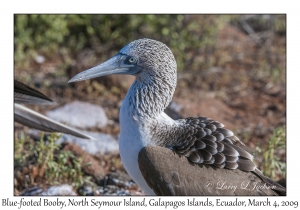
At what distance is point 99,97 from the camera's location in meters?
8.53

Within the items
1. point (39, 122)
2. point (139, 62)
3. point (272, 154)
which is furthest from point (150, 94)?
point (272, 154)

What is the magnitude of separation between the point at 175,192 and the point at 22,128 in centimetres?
314

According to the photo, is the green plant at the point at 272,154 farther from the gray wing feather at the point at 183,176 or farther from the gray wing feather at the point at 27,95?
the gray wing feather at the point at 27,95

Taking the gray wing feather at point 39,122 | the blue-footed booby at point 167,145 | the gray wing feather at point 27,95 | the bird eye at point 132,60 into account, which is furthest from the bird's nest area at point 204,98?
the bird eye at point 132,60

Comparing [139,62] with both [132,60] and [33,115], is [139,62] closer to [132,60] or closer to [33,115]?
[132,60]

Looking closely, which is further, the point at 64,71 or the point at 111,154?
the point at 64,71

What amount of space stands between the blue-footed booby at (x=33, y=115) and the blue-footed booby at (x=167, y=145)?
2.85 ft

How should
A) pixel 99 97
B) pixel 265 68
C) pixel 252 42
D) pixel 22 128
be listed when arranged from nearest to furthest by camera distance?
pixel 22 128 → pixel 99 97 → pixel 265 68 → pixel 252 42

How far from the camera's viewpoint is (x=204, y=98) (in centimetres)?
857

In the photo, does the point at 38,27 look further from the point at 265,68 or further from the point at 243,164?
the point at 243,164

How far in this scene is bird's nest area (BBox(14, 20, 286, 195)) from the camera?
240 inches

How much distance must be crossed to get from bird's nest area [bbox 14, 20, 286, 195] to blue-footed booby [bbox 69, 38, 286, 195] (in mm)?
1153

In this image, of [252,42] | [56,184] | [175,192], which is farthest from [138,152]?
[252,42]

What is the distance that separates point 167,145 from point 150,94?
0.49m
